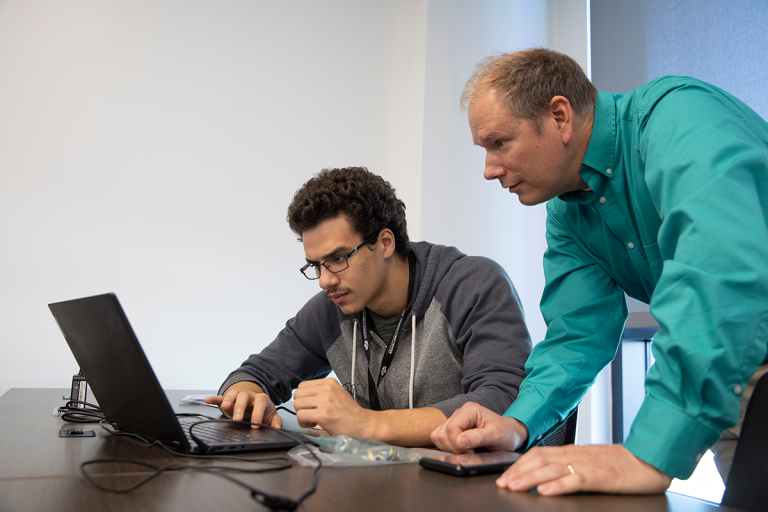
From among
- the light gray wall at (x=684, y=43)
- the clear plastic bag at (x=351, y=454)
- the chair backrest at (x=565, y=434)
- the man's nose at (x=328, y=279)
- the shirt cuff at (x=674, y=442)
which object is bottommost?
the chair backrest at (x=565, y=434)

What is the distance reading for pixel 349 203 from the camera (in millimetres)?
1599

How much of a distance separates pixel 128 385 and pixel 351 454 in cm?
40

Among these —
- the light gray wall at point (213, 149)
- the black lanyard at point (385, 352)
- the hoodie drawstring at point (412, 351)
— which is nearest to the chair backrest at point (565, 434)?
the hoodie drawstring at point (412, 351)

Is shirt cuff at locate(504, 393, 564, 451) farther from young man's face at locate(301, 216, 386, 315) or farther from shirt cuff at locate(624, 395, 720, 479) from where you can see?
young man's face at locate(301, 216, 386, 315)

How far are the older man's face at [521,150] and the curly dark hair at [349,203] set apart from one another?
48 cm

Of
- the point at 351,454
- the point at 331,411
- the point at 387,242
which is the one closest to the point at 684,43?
the point at 387,242

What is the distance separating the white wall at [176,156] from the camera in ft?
8.24

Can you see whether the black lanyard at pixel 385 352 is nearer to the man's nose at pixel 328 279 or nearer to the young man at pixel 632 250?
the man's nose at pixel 328 279

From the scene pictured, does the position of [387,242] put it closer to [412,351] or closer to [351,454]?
[412,351]

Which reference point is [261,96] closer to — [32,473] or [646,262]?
[646,262]

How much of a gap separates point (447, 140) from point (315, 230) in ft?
5.81

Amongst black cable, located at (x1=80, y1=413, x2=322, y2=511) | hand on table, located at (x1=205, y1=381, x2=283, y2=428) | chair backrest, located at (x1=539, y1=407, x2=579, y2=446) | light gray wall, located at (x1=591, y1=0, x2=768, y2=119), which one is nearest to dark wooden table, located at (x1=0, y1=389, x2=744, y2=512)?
black cable, located at (x1=80, y1=413, x2=322, y2=511)

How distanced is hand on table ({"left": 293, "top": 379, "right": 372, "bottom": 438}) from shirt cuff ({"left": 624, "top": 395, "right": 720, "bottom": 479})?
50cm

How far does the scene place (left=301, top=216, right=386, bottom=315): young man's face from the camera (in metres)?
1.55
